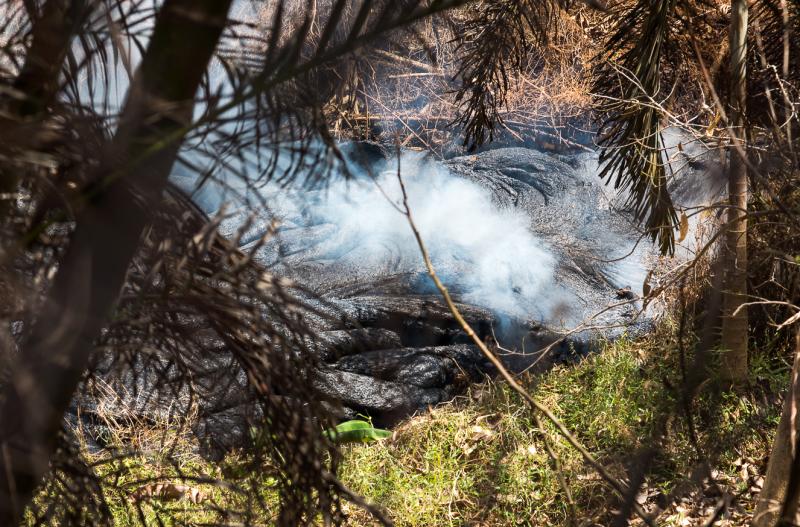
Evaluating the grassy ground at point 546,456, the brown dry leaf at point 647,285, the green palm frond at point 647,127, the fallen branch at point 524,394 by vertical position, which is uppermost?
the green palm frond at point 647,127

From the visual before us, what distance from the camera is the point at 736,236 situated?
4.55 metres

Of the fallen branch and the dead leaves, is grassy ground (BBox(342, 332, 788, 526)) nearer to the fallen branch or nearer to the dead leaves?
the dead leaves

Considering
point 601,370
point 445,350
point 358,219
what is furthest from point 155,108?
point 358,219

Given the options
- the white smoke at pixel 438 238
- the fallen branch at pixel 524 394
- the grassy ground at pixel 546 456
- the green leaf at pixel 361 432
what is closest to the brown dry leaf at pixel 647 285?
the grassy ground at pixel 546 456

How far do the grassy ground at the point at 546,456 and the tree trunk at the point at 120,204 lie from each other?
3140mm

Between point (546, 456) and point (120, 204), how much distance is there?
13.9ft

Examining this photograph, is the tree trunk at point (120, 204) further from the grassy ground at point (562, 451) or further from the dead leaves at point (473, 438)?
the dead leaves at point (473, 438)

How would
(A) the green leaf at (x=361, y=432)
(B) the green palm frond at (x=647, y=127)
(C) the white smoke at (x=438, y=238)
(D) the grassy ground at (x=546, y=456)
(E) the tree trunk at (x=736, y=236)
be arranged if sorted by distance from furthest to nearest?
(C) the white smoke at (x=438, y=238) → (A) the green leaf at (x=361, y=432) → (B) the green palm frond at (x=647, y=127) → (D) the grassy ground at (x=546, y=456) → (E) the tree trunk at (x=736, y=236)

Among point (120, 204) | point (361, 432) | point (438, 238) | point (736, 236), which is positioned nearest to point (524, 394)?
point (120, 204)

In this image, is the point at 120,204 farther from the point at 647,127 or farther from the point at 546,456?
the point at 546,456

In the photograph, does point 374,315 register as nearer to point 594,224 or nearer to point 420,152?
point 594,224

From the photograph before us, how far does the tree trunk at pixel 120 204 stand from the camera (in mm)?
1043

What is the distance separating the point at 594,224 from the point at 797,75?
491cm

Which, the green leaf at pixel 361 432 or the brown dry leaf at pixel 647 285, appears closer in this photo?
the brown dry leaf at pixel 647 285
